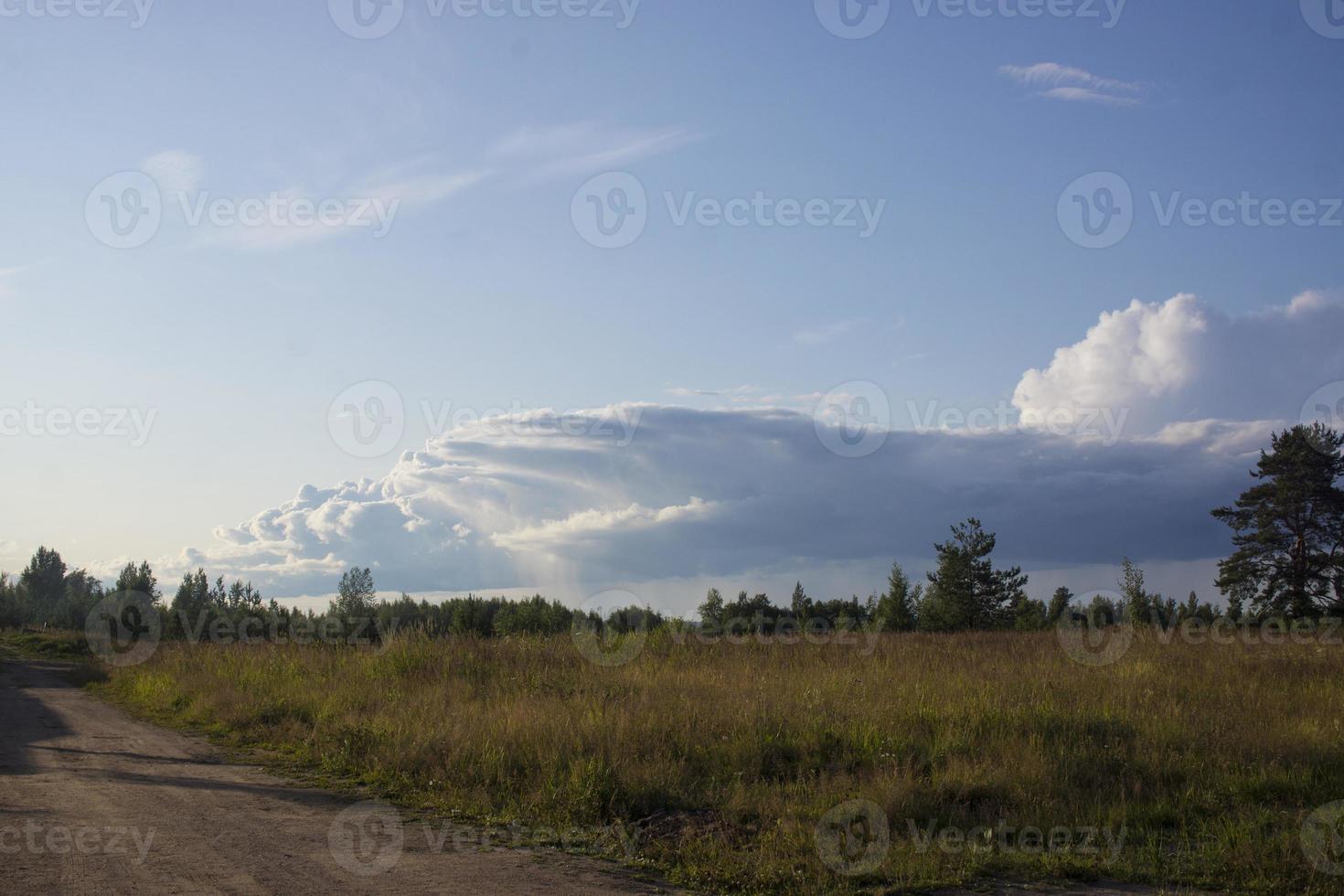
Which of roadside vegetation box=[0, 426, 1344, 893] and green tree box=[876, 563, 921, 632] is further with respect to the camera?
green tree box=[876, 563, 921, 632]

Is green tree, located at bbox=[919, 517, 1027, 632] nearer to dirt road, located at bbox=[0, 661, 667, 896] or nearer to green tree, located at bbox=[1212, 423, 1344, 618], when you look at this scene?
green tree, located at bbox=[1212, 423, 1344, 618]

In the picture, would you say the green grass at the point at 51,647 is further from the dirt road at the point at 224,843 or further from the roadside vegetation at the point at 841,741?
the dirt road at the point at 224,843

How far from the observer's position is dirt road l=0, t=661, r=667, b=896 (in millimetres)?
6707

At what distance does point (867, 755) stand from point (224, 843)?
6.58 metres

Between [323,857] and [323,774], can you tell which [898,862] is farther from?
[323,774]

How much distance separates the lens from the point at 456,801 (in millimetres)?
9422

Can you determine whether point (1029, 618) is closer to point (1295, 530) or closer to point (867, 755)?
point (1295, 530)

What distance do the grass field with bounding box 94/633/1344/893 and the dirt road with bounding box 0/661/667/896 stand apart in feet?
2.72

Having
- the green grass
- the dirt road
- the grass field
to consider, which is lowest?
the green grass

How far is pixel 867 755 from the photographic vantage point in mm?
10250

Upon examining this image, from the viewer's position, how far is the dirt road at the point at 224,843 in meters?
6.71

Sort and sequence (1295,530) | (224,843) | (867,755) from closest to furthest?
(224,843)
(867,755)
(1295,530)

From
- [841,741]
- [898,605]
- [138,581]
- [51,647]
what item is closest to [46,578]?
[138,581]

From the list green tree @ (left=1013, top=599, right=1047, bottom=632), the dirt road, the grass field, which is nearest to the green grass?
the grass field
